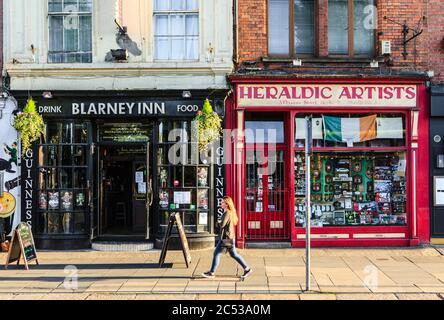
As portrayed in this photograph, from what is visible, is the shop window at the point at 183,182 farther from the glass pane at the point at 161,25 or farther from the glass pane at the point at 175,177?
the glass pane at the point at 161,25

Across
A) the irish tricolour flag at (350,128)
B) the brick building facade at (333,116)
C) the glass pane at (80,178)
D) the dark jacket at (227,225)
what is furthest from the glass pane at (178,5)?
the dark jacket at (227,225)

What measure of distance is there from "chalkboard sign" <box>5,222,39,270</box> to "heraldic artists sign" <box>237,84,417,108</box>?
5696 millimetres

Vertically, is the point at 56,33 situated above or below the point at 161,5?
below

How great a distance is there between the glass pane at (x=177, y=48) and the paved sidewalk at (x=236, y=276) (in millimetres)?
4859

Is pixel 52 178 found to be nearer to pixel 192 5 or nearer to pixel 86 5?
pixel 86 5

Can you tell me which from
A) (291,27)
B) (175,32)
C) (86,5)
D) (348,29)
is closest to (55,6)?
(86,5)

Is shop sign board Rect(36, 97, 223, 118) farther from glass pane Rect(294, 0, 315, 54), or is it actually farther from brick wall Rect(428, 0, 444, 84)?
brick wall Rect(428, 0, 444, 84)

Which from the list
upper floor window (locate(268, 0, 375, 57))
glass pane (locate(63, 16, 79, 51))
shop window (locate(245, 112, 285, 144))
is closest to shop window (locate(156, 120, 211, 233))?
shop window (locate(245, 112, 285, 144))

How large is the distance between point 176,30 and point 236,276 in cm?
653

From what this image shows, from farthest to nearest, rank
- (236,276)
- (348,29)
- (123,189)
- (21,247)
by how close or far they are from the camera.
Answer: (123,189) → (348,29) → (21,247) → (236,276)

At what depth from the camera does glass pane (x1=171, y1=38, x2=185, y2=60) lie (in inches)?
541

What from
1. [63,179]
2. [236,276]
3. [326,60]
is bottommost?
[236,276]

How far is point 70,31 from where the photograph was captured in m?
13.7

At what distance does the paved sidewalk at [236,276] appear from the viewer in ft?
30.3
